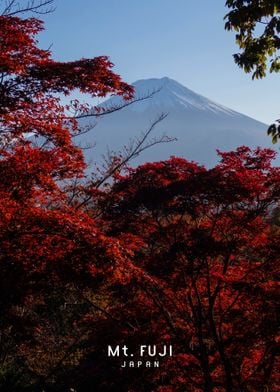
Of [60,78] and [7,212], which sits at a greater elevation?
[60,78]

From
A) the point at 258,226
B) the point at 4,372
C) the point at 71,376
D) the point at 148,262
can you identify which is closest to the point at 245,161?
the point at 258,226

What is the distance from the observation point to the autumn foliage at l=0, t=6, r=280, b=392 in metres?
6.58

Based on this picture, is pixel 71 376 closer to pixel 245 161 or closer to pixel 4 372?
pixel 4 372

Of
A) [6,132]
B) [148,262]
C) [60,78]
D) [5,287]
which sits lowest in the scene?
[5,287]

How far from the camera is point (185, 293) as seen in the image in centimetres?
839

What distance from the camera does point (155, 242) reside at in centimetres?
864

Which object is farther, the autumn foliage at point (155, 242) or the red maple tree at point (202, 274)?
the red maple tree at point (202, 274)

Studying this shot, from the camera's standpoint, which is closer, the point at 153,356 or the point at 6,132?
the point at 6,132

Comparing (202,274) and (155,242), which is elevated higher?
(155,242)

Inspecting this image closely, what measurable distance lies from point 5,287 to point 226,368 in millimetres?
3987

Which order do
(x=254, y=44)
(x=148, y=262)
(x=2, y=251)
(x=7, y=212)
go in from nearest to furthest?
(x=254, y=44) < (x=7, y=212) < (x=2, y=251) < (x=148, y=262)

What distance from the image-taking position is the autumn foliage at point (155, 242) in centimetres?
658

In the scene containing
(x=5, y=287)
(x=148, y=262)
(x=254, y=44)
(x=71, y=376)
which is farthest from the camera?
(x=71, y=376)

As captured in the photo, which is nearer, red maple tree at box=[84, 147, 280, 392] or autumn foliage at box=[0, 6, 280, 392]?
autumn foliage at box=[0, 6, 280, 392]
